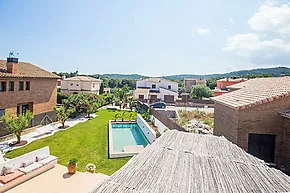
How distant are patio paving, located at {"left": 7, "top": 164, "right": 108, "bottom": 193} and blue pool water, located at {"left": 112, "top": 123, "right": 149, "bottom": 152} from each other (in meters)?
6.57

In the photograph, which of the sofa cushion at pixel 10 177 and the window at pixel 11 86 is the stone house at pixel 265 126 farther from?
the window at pixel 11 86

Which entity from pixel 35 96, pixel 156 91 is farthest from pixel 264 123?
pixel 156 91

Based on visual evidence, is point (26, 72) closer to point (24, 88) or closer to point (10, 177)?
point (24, 88)

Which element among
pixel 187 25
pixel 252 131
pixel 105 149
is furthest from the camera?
pixel 187 25

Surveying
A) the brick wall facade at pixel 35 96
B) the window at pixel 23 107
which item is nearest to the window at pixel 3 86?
the brick wall facade at pixel 35 96

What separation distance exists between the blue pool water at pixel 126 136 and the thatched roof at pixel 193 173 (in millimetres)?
13017

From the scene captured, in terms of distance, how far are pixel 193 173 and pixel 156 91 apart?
53.3 m

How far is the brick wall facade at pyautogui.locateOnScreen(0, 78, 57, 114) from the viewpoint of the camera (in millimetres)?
20453

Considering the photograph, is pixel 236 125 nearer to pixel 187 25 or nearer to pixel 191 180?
pixel 191 180

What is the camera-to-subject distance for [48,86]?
26.6 m

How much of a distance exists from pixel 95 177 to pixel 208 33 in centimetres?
1588

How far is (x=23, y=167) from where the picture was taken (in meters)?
11.2

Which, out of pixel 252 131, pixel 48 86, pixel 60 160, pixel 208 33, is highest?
pixel 208 33

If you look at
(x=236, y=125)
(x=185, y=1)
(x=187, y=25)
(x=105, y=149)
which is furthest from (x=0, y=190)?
(x=187, y=25)
